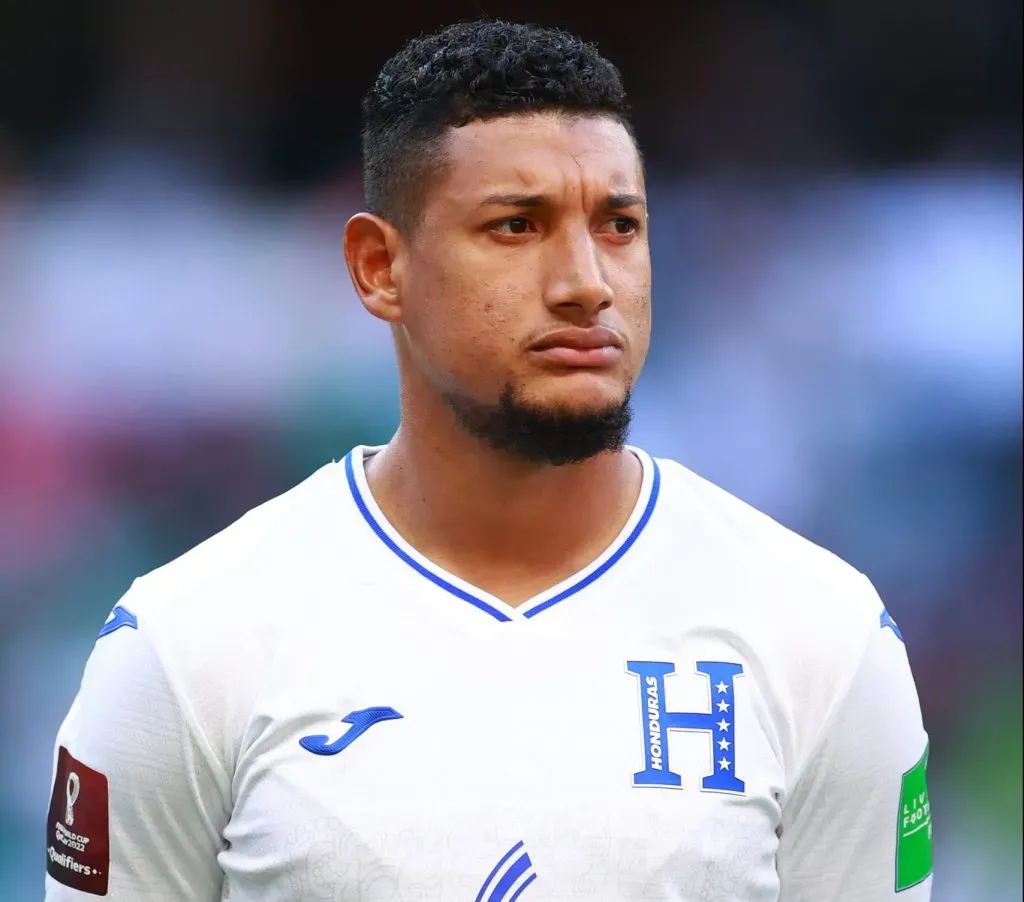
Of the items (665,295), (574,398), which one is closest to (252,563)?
(574,398)

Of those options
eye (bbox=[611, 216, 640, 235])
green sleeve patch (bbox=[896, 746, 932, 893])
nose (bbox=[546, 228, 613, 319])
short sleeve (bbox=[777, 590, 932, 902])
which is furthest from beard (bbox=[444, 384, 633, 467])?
green sleeve patch (bbox=[896, 746, 932, 893])

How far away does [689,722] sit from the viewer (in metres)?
2.23

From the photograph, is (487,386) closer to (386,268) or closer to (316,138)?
(386,268)

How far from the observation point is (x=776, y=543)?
2.47 metres

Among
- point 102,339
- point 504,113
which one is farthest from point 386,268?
point 102,339

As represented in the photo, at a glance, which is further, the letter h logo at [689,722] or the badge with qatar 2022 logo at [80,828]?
the badge with qatar 2022 logo at [80,828]

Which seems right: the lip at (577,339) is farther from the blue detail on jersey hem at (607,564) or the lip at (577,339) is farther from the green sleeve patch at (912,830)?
the green sleeve patch at (912,830)

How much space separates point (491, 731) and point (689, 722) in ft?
0.97

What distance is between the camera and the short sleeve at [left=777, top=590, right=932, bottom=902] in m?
2.30

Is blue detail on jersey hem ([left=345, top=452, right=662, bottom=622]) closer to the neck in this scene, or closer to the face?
the neck

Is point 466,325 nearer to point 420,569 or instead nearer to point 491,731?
point 420,569

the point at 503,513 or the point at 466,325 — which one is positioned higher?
the point at 466,325

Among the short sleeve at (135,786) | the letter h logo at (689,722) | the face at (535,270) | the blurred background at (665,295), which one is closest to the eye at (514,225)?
the face at (535,270)

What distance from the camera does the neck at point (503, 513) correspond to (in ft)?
7.87
